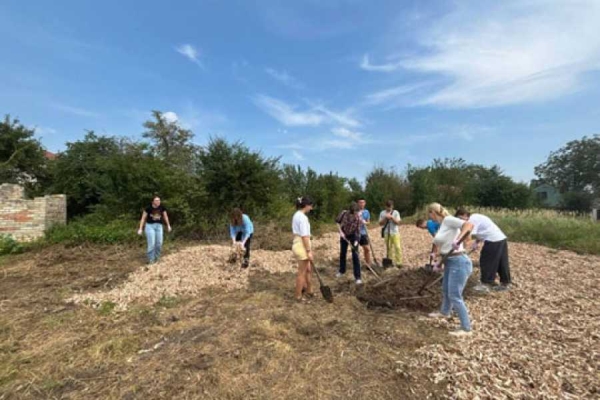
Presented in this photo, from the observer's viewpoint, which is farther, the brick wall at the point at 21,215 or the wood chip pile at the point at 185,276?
the brick wall at the point at 21,215

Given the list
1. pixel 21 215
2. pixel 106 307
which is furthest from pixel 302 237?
pixel 21 215

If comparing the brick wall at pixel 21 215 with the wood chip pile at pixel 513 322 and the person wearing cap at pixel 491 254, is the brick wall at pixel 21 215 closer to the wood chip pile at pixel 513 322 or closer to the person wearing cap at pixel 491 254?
the wood chip pile at pixel 513 322

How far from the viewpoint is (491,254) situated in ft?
16.5

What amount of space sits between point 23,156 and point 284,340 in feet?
66.0

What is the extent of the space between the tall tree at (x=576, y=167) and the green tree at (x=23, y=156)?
57.0 m

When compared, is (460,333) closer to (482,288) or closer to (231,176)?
(482,288)

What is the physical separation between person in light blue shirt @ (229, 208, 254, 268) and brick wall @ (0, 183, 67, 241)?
755 centimetres

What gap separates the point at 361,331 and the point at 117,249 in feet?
26.0

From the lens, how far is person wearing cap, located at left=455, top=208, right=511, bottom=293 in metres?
4.98

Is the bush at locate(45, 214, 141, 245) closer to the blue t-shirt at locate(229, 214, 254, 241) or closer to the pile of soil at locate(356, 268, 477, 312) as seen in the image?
the blue t-shirt at locate(229, 214, 254, 241)

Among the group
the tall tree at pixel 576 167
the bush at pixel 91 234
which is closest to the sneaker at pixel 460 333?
the bush at pixel 91 234

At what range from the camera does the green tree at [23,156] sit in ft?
53.6

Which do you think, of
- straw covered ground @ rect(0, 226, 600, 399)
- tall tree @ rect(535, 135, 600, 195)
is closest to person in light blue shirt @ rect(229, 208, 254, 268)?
straw covered ground @ rect(0, 226, 600, 399)

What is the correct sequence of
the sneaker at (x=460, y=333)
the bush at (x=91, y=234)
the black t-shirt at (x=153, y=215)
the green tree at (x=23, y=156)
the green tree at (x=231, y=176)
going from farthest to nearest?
the green tree at (x=23, y=156) → the green tree at (x=231, y=176) → the bush at (x=91, y=234) → the black t-shirt at (x=153, y=215) → the sneaker at (x=460, y=333)
